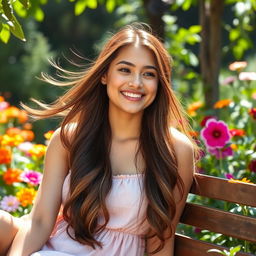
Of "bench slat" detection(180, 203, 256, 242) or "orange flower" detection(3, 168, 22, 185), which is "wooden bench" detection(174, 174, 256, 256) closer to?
"bench slat" detection(180, 203, 256, 242)

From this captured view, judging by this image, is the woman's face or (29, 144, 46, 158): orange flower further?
(29, 144, 46, 158): orange flower

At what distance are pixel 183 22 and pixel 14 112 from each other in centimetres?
1119

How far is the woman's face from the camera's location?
8.68 ft

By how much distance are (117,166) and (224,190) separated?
419 millimetres

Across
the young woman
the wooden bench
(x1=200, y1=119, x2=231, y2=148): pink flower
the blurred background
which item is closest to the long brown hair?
the young woman

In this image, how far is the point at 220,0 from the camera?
461 cm

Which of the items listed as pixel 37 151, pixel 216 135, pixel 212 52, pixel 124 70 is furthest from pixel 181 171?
pixel 212 52

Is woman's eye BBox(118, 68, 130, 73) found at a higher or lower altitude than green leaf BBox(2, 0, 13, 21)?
lower

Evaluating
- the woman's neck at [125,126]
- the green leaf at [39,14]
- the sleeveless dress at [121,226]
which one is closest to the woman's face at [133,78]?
the woman's neck at [125,126]

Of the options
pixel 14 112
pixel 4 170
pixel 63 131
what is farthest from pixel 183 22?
pixel 63 131

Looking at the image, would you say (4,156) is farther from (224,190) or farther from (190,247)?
(224,190)

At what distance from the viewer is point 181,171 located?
269 centimetres

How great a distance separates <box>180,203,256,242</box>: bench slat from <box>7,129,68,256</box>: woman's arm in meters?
0.50

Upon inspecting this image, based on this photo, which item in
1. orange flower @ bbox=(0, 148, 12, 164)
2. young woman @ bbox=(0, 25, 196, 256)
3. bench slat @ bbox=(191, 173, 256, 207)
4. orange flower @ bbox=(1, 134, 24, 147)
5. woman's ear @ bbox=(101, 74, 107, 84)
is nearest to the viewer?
bench slat @ bbox=(191, 173, 256, 207)
